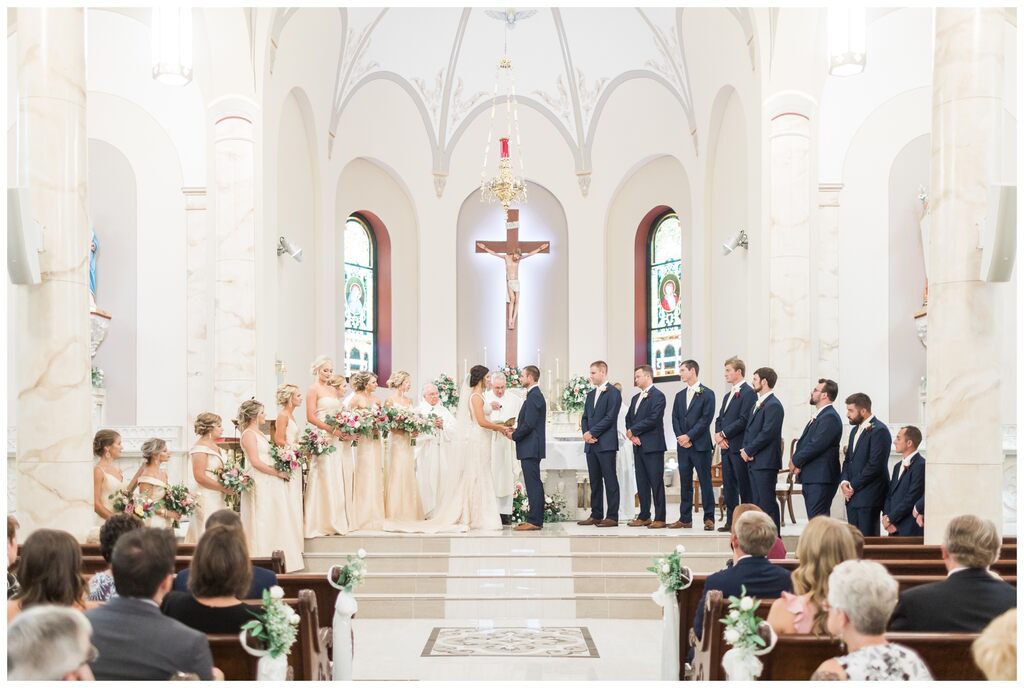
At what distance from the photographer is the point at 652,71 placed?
18.0m

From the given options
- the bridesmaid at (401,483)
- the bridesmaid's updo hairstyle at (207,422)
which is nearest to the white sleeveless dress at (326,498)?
the bridesmaid at (401,483)

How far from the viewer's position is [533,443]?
33.6 ft

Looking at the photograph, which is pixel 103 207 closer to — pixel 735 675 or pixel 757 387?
pixel 757 387

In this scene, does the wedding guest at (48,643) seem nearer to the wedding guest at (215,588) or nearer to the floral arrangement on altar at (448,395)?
the wedding guest at (215,588)

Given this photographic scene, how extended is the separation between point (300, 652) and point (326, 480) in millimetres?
4818

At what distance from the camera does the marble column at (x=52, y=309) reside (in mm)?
7086

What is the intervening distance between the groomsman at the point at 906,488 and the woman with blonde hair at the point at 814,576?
12.8ft

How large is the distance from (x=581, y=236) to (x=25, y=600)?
621 inches

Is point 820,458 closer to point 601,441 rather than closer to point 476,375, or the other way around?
point 601,441

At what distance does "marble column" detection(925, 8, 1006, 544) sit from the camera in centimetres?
697

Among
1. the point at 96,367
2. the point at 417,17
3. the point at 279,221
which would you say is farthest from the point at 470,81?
the point at 96,367

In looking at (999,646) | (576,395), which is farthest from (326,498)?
(999,646)

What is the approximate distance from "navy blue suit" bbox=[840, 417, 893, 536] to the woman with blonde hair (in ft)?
14.4

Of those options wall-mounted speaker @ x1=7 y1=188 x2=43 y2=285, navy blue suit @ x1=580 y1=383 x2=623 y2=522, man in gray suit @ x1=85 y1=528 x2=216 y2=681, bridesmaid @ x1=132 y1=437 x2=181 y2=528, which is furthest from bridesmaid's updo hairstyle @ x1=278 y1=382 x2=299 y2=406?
man in gray suit @ x1=85 y1=528 x2=216 y2=681
